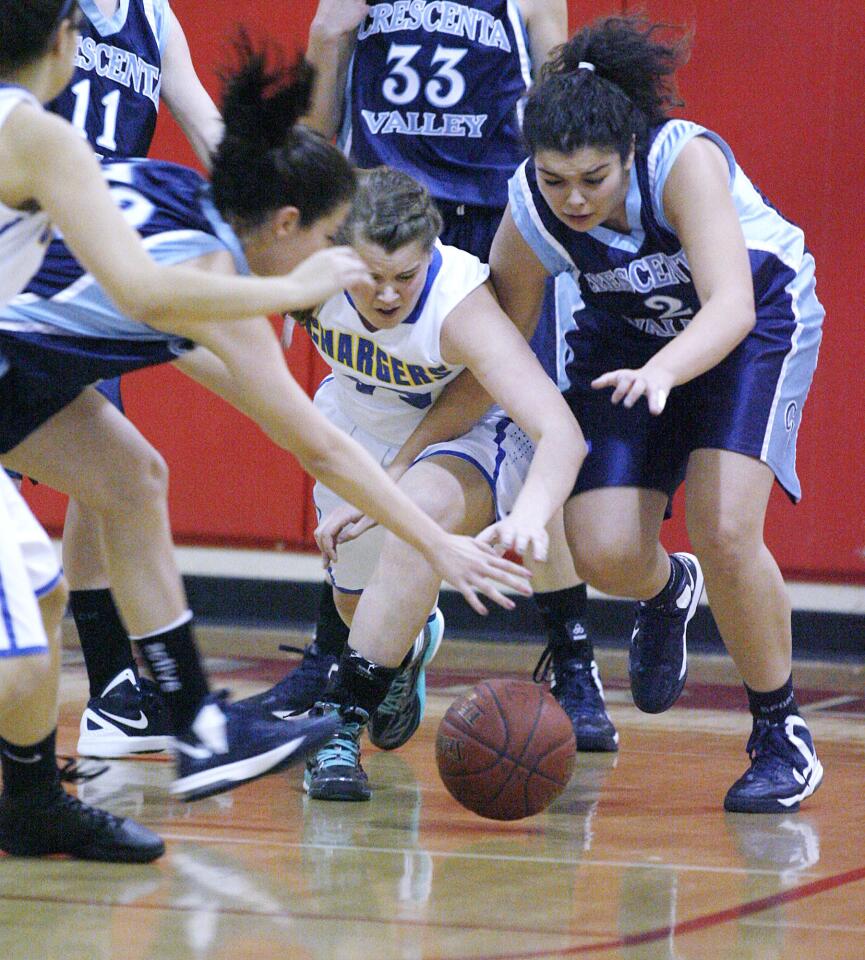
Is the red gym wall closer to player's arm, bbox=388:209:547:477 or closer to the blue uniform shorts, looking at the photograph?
the blue uniform shorts

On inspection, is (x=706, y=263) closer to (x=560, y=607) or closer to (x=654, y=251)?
(x=654, y=251)

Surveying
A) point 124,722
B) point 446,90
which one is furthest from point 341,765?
point 446,90

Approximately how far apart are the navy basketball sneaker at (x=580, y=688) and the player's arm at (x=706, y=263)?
A: 1038mm

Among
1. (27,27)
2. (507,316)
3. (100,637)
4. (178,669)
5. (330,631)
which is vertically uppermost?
(27,27)

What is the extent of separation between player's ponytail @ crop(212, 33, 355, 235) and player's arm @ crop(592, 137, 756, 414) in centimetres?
63

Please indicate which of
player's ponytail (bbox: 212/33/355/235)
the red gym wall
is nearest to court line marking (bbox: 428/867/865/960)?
player's ponytail (bbox: 212/33/355/235)

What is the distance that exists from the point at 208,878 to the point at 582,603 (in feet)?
5.59

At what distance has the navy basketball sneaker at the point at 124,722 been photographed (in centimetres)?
353

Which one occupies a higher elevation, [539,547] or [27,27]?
[27,27]

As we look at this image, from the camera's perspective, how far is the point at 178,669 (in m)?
2.79

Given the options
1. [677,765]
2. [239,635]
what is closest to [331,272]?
[677,765]

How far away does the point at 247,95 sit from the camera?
2520 mm

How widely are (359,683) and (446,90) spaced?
1654mm

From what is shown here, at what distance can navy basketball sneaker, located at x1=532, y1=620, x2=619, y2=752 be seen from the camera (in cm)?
381
